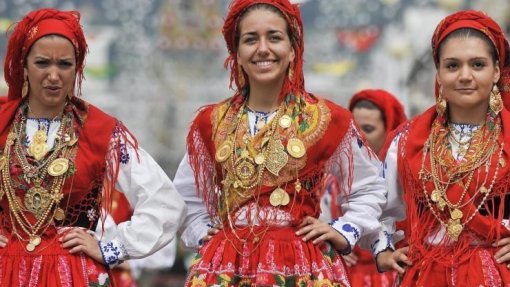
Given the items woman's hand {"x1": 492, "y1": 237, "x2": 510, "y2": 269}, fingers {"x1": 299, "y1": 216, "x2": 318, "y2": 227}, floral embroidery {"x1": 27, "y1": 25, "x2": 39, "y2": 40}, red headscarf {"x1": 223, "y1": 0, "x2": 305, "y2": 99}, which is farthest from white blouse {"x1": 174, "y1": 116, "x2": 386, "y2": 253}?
floral embroidery {"x1": 27, "y1": 25, "x2": 39, "y2": 40}

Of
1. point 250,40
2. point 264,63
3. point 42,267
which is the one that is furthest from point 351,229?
point 42,267

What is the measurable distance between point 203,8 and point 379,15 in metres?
1.43

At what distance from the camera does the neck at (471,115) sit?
4.79m

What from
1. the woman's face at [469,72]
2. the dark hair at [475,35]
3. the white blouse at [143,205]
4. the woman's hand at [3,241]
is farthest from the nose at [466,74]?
the woman's hand at [3,241]

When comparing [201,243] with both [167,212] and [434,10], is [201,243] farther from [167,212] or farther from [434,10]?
[434,10]

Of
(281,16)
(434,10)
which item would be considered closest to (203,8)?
(434,10)

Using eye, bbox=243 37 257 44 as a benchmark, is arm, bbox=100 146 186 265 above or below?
below

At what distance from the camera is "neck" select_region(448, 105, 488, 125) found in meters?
4.79

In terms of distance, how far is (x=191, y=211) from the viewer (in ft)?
16.8

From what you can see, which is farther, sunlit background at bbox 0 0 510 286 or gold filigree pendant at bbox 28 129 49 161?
sunlit background at bbox 0 0 510 286

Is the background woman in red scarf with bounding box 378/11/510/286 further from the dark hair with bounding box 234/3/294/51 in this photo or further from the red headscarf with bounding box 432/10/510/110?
the dark hair with bounding box 234/3/294/51

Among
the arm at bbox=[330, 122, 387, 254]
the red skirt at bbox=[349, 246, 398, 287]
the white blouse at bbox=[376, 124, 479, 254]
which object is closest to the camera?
the arm at bbox=[330, 122, 387, 254]

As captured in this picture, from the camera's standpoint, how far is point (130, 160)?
4930 mm

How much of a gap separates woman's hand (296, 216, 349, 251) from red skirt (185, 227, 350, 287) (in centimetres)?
3
